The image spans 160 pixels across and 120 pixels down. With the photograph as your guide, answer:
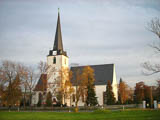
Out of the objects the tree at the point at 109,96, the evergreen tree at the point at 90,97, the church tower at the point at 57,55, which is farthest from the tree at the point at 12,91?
the tree at the point at 109,96

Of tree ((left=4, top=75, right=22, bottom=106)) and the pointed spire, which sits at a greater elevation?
the pointed spire

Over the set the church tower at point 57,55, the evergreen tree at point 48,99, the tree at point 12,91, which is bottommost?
the evergreen tree at point 48,99

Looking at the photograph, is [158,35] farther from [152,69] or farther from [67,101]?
[67,101]

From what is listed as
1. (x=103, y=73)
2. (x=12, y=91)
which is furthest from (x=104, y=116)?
(x=103, y=73)

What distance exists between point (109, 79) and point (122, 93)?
7.20m

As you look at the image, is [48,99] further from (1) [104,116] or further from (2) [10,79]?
(1) [104,116]

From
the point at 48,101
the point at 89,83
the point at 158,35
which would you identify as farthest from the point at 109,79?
the point at 158,35

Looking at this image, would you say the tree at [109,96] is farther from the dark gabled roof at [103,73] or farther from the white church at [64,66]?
the dark gabled roof at [103,73]

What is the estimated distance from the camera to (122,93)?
204 ft

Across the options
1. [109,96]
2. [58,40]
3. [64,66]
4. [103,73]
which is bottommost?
[109,96]

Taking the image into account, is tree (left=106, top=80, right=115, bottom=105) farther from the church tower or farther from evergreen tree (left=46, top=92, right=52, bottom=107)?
the church tower

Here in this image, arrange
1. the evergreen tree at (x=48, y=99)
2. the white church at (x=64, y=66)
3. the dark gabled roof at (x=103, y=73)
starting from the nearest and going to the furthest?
1. the evergreen tree at (x=48, y=99)
2. the white church at (x=64, y=66)
3. the dark gabled roof at (x=103, y=73)

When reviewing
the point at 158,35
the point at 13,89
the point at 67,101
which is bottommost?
the point at 67,101

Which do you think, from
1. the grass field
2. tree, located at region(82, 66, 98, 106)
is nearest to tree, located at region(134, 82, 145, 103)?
tree, located at region(82, 66, 98, 106)
